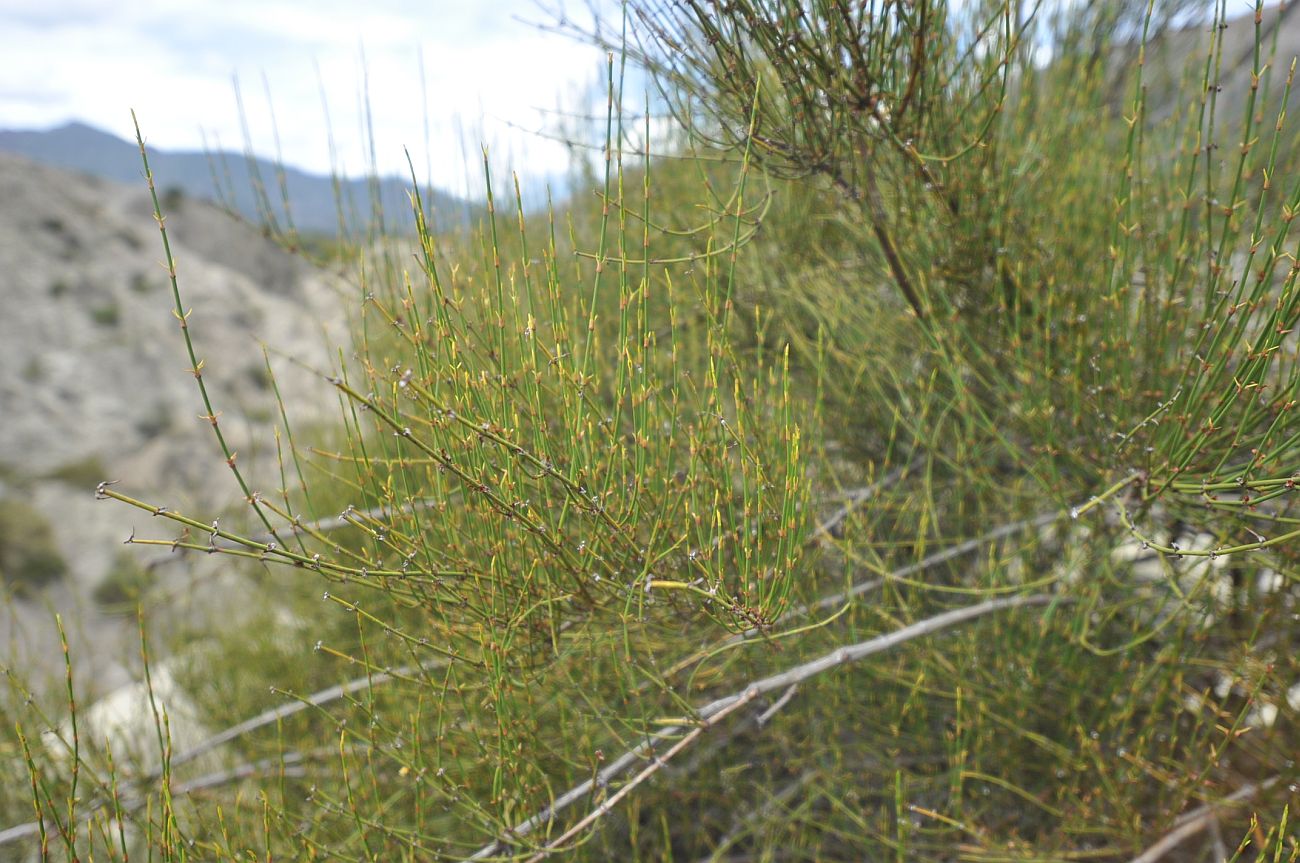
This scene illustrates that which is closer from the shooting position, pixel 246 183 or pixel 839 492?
pixel 839 492

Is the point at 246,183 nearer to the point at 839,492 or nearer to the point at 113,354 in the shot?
the point at 839,492

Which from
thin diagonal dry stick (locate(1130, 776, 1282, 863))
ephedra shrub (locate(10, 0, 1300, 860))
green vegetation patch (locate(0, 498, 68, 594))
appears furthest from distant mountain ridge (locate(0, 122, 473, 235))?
green vegetation patch (locate(0, 498, 68, 594))

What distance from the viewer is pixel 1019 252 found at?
1.43 meters

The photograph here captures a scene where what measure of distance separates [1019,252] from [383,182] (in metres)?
1.22

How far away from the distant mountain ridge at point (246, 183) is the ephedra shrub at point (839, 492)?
168mm

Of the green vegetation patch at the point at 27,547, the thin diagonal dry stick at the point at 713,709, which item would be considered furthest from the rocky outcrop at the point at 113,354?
the thin diagonal dry stick at the point at 713,709

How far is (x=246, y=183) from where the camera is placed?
4371mm

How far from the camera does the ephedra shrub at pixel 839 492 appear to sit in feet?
2.84

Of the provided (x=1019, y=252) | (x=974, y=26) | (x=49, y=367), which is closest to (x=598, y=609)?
(x=1019, y=252)

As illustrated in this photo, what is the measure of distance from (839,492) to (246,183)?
422 centimetres

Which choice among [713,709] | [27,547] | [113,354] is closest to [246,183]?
[713,709]

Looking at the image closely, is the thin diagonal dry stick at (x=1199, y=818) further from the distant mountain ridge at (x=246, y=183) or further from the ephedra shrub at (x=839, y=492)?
the distant mountain ridge at (x=246, y=183)

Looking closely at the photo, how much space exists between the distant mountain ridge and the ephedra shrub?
168 mm

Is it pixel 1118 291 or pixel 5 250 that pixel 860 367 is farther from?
pixel 5 250
